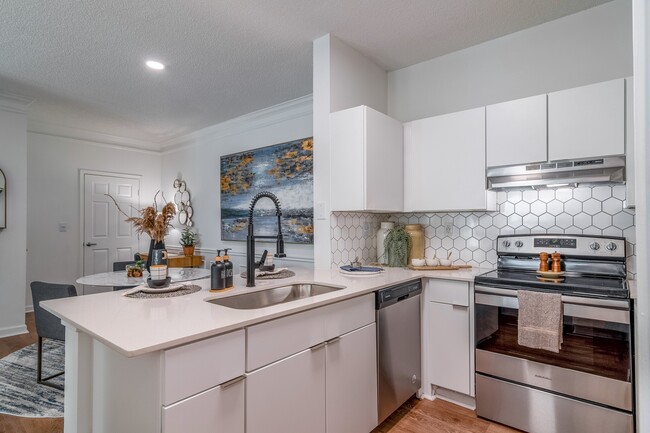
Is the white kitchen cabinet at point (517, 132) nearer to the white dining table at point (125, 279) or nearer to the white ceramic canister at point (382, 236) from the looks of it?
the white ceramic canister at point (382, 236)

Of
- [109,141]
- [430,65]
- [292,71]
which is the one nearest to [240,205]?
[292,71]

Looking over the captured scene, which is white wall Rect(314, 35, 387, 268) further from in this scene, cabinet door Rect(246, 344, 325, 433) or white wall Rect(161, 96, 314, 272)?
white wall Rect(161, 96, 314, 272)

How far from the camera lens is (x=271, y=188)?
14.8 feet

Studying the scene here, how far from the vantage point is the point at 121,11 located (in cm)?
241

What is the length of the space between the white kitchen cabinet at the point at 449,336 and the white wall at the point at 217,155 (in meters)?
1.87

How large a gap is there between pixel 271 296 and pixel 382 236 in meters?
1.27

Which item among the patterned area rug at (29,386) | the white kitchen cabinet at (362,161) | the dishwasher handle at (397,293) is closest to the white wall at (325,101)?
the white kitchen cabinet at (362,161)

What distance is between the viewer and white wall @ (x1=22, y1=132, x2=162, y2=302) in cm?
485

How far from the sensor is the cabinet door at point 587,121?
204 cm

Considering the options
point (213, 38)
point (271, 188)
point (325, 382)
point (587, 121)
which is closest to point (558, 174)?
point (587, 121)

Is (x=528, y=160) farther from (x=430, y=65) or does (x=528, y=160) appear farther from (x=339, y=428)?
(x=339, y=428)

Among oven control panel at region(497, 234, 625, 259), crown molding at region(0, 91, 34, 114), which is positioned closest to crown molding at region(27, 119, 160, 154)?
crown molding at region(0, 91, 34, 114)

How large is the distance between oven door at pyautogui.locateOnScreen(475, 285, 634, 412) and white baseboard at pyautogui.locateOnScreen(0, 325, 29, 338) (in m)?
4.62

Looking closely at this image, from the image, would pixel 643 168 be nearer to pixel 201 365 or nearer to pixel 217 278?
pixel 201 365
